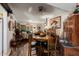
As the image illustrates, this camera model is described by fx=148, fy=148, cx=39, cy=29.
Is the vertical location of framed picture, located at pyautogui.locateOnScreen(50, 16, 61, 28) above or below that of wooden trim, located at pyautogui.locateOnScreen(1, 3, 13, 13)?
below

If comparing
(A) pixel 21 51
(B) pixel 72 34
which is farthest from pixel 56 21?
(A) pixel 21 51

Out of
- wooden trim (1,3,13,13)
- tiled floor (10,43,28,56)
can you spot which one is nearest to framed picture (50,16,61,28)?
tiled floor (10,43,28,56)

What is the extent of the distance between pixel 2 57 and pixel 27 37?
45 centimetres

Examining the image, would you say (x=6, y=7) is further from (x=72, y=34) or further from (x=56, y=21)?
(x=72, y=34)

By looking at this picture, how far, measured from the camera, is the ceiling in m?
2.03

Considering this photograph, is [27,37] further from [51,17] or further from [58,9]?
[58,9]

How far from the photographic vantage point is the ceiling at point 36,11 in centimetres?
203

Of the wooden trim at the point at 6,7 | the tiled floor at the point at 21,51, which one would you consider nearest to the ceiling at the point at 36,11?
the wooden trim at the point at 6,7

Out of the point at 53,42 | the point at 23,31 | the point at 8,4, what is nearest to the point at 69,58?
the point at 53,42

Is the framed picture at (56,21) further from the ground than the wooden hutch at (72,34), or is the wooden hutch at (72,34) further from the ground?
the framed picture at (56,21)

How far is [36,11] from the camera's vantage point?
2039 mm

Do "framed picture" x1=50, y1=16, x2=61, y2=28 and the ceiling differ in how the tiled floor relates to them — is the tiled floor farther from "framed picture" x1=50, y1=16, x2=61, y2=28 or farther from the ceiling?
"framed picture" x1=50, y1=16, x2=61, y2=28

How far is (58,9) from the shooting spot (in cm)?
202

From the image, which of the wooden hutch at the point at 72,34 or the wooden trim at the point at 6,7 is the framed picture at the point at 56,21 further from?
the wooden trim at the point at 6,7
